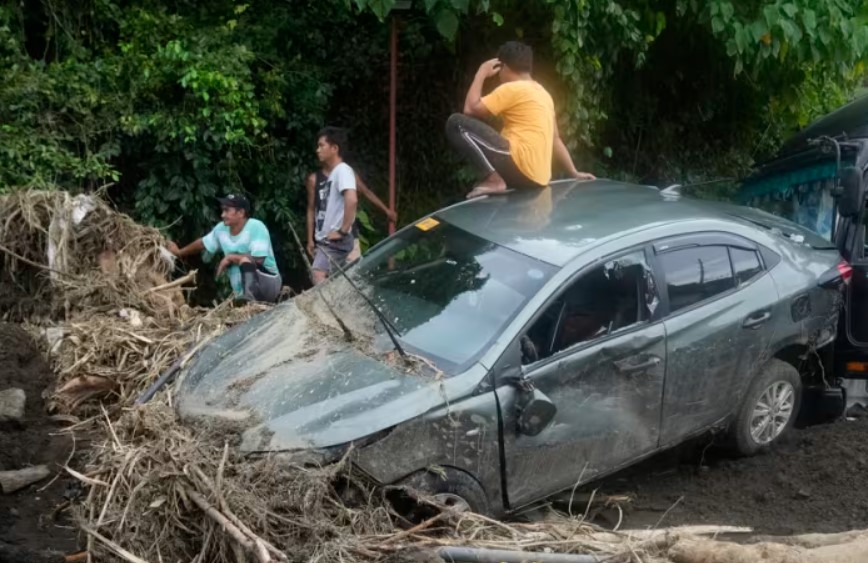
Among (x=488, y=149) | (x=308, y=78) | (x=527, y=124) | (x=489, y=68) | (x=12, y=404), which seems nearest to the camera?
(x=12, y=404)

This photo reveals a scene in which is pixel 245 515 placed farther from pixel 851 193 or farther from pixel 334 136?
pixel 851 193

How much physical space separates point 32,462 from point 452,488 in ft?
9.19

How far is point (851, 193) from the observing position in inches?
296

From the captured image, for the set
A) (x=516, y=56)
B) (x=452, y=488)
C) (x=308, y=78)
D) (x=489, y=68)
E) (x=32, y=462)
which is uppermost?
(x=516, y=56)

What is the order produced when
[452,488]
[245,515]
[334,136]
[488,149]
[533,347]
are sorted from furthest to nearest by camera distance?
[334,136]
[488,149]
[533,347]
[452,488]
[245,515]

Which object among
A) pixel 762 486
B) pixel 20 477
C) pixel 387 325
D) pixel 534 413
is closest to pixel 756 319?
pixel 762 486

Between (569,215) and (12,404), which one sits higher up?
(569,215)

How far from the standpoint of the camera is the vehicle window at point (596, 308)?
583 centimetres

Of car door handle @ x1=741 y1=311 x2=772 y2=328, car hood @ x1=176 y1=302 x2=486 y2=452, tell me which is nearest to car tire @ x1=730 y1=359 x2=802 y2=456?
car door handle @ x1=741 y1=311 x2=772 y2=328

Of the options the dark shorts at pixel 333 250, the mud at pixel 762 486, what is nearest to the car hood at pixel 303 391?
the mud at pixel 762 486

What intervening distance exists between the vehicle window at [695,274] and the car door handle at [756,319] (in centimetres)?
22

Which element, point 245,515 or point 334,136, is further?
point 334,136

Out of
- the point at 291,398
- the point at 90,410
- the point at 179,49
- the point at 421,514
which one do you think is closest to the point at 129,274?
the point at 90,410

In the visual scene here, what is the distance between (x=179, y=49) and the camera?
30.7 feet
